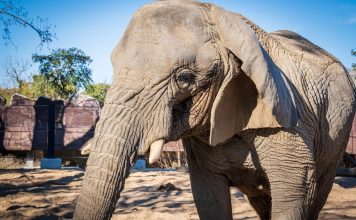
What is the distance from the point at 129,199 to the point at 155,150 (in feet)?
20.1

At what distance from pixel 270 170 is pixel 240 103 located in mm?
458

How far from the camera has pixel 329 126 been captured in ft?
10.9

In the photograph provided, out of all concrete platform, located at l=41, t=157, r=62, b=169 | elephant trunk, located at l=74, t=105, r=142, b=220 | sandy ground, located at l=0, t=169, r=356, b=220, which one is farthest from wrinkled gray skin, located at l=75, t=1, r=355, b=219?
concrete platform, located at l=41, t=157, r=62, b=169

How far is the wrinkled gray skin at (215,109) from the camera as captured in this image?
7.06 ft

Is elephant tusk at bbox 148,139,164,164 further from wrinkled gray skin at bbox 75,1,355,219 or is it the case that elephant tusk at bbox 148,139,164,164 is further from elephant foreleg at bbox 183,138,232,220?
elephant foreleg at bbox 183,138,232,220

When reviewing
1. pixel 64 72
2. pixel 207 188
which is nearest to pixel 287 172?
pixel 207 188

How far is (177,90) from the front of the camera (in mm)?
2369

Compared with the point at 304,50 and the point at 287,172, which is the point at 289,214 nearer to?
the point at 287,172

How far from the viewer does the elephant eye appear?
235 cm

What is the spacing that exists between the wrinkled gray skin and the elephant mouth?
0.02 meters

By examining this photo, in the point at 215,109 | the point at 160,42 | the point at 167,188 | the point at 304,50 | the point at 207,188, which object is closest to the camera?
the point at 160,42

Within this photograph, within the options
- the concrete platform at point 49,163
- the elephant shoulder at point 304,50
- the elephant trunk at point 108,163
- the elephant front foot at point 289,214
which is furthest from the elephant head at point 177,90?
the concrete platform at point 49,163

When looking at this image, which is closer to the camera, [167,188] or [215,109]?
[215,109]

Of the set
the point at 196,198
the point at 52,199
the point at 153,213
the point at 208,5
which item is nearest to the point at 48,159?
the point at 52,199
